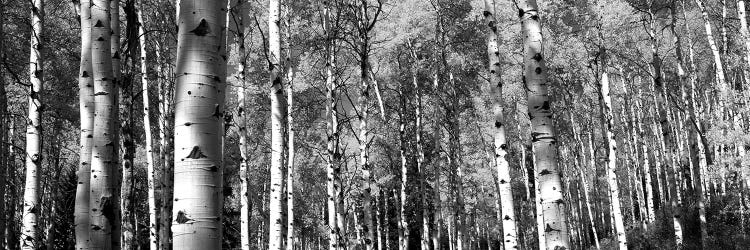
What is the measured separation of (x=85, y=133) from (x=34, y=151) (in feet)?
11.7

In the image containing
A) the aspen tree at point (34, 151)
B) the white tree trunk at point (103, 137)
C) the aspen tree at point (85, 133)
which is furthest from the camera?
the aspen tree at point (34, 151)

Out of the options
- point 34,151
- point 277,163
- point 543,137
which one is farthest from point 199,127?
point 34,151

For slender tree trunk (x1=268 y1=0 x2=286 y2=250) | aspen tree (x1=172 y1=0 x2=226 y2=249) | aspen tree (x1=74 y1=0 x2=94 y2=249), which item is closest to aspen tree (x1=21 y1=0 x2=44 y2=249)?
aspen tree (x1=74 y1=0 x2=94 y2=249)

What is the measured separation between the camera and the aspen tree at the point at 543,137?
5109mm

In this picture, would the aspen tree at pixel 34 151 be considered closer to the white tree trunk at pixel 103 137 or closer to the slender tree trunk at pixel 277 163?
the white tree trunk at pixel 103 137

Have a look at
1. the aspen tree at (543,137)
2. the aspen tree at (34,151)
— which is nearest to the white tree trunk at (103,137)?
the aspen tree at (34,151)

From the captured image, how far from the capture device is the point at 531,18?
5832mm

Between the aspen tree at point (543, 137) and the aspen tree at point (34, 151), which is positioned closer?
the aspen tree at point (543, 137)

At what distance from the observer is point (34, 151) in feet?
24.2

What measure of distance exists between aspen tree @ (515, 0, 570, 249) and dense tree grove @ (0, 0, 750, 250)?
0.02 meters

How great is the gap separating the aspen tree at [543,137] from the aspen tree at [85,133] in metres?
4.17

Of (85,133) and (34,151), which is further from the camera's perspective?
(34,151)

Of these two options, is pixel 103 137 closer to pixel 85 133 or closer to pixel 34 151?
pixel 85 133

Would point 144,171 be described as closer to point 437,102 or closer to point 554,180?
point 437,102
